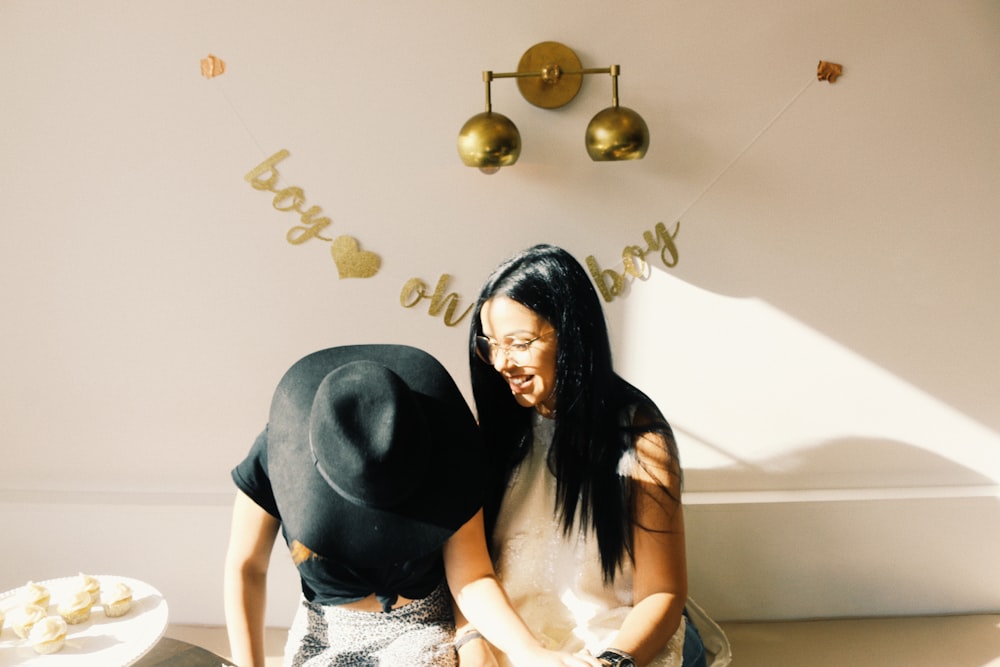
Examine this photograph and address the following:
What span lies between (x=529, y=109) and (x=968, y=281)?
129 centimetres

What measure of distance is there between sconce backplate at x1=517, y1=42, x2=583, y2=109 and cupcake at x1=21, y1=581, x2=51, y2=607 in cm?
159

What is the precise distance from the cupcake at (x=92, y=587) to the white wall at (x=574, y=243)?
0.62m

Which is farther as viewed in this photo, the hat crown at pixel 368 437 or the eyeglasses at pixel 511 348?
the eyeglasses at pixel 511 348

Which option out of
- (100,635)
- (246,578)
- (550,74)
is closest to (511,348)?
(246,578)

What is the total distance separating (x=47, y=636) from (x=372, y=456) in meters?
0.73

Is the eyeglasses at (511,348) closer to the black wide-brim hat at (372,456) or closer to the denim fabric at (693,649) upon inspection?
the black wide-brim hat at (372,456)

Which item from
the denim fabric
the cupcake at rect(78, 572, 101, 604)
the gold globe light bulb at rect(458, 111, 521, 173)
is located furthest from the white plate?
the gold globe light bulb at rect(458, 111, 521, 173)

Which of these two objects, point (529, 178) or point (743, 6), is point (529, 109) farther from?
point (743, 6)

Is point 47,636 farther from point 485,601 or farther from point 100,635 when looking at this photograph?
point 485,601

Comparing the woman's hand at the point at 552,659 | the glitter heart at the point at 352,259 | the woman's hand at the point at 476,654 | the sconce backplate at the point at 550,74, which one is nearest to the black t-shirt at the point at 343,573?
the woman's hand at the point at 476,654

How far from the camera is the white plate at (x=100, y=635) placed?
1.40 m

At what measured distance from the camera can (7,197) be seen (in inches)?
86.2

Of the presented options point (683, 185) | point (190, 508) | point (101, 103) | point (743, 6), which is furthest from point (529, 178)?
point (190, 508)

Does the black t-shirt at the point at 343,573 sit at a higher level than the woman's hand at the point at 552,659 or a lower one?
higher
